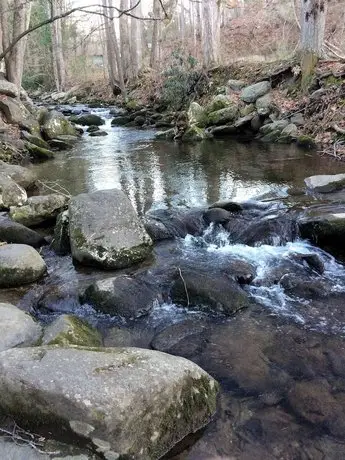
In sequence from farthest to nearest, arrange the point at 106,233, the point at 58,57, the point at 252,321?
the point at 58,57 → the point at 106,233 → the point at 252,321

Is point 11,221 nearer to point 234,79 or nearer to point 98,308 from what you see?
point 98,308

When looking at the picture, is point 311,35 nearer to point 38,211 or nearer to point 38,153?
point 38,153

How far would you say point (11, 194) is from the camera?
686 cm

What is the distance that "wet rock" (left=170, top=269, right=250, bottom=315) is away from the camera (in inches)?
161

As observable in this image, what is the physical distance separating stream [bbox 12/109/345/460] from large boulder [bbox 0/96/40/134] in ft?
17.9

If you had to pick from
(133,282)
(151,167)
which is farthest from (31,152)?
(133,282)

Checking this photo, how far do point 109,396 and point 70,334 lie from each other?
106 centimetres

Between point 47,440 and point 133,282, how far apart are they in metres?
2.19

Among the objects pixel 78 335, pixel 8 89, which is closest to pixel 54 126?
pixel 8 89

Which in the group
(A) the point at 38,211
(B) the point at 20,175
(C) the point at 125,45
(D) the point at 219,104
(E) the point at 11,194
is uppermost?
(C) the point at 125,45

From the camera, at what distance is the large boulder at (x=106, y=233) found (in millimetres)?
4852

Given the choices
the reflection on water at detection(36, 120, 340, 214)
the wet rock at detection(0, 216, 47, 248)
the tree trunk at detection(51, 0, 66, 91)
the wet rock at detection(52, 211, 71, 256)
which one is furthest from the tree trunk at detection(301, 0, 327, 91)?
the tree trunk at detection(51, 0, 66, 91)

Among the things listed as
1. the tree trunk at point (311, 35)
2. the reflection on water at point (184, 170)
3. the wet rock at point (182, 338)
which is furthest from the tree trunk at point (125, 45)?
the wet rock at point (182, 338)

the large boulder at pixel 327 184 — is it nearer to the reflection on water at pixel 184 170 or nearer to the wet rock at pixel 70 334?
the reflection on water at pixel 184 170
